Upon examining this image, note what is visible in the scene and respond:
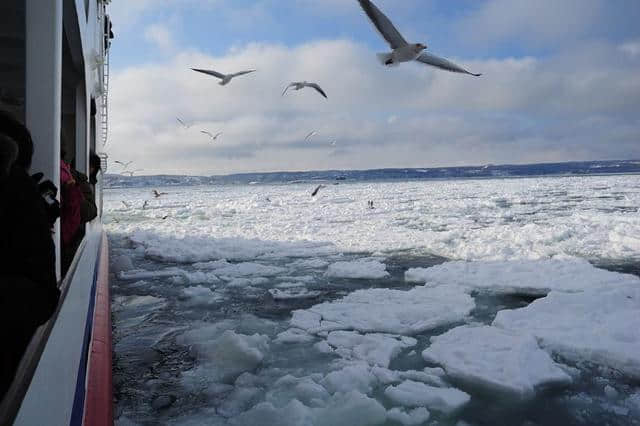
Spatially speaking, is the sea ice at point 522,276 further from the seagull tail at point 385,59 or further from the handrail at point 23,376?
the handrail at point 23,376

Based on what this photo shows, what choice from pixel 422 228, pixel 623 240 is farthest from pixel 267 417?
pixel 422 228

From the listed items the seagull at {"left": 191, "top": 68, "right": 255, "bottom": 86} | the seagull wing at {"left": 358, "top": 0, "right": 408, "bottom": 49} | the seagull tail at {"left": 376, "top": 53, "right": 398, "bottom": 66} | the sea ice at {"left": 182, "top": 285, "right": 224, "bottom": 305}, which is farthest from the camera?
the seagull at {"left": 191, "top": 68, "right": 255, "bottom": 86}

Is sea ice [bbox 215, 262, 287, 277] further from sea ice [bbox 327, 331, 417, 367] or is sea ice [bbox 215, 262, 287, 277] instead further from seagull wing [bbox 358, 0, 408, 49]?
seagull wing [bbox 358, 0, 408, 49]

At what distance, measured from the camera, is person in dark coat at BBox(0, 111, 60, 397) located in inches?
41.8

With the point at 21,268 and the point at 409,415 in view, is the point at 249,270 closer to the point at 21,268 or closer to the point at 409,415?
the point at 409,415

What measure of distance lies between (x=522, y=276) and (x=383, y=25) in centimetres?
376

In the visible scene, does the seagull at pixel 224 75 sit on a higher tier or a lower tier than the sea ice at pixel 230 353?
higher

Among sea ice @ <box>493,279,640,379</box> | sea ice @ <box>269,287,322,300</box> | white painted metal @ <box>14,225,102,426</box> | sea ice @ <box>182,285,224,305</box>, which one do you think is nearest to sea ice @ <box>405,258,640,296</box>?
sea ice @ <box>493,279,640,379</box>

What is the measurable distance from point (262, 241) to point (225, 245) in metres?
0.77

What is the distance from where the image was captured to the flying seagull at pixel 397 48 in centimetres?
289

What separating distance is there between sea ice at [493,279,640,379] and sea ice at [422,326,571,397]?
0.74ft

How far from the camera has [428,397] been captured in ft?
8.37

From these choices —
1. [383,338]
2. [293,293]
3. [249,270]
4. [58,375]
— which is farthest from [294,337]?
[249,270]

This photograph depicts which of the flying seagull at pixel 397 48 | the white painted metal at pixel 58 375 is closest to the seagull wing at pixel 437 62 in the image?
the flying seagull at pixel 397 48
